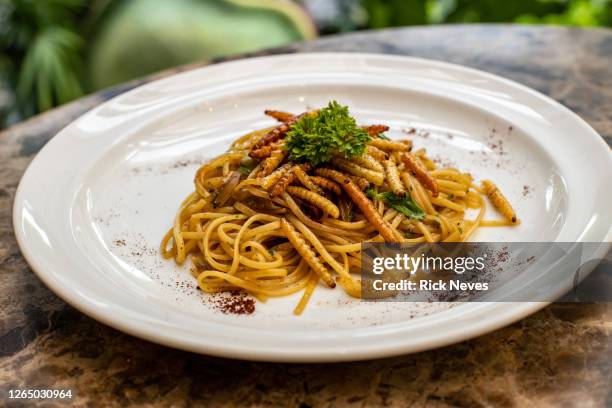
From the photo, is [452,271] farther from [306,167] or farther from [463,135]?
[463,135]

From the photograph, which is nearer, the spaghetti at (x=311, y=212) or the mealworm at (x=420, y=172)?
the spaghetti at (x=311, y=212)

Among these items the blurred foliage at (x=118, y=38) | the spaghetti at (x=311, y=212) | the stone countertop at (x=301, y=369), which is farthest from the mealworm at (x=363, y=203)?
the blurred foliage at (x=118, y=38)

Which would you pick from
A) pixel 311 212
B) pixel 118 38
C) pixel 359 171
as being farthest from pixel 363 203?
pixel 118 38

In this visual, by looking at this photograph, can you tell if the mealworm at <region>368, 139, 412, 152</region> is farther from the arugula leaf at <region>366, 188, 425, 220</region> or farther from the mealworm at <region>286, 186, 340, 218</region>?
the mealworm at <region>286, 186, 340, 218</region>

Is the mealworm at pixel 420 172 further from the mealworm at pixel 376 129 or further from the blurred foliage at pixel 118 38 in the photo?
the blurred foliage at pixel 118 38

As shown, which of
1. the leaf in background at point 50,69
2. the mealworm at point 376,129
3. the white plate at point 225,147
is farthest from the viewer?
the leaf in background at point 50,69

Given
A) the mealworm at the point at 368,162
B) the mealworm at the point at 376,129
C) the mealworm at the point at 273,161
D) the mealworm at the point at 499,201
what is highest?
the mealworm at the point at 376,129

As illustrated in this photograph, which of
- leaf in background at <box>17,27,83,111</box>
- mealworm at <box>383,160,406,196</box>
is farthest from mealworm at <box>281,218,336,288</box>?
leaf in background at <box>17,27,83,111</box>

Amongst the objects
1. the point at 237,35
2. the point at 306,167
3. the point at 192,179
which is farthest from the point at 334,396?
the point at 237,35
